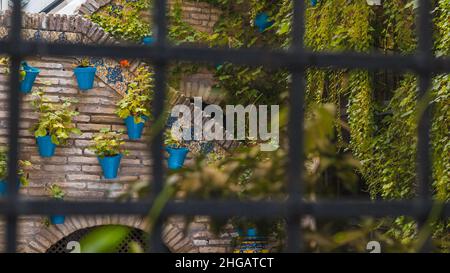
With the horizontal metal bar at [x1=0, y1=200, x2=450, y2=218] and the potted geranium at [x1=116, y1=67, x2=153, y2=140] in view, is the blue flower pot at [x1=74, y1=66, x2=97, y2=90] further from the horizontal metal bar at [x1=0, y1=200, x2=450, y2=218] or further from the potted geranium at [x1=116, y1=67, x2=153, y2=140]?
the horizontal metal bar at [x1=0, y1=200, x2=450, y2=218]

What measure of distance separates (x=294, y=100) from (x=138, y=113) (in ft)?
17.1

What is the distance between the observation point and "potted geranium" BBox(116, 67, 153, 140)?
6.01m

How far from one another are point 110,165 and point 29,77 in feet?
2.78

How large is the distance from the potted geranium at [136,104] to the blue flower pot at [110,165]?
9.5 inches

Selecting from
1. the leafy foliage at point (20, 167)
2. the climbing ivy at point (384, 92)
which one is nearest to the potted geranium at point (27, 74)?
the leafy foliage at point (20, 167)

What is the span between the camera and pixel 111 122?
20.2 feet

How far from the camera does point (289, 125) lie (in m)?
0.90

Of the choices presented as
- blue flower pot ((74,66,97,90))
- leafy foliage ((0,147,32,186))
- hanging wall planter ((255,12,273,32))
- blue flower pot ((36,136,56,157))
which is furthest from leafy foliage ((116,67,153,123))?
hanging wall planter ((255,12,273,32))

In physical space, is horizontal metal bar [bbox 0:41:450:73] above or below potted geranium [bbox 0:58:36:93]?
below

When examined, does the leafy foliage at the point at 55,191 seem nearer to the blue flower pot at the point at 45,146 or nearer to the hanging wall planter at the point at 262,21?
the blue flower pot at the point at 45,146

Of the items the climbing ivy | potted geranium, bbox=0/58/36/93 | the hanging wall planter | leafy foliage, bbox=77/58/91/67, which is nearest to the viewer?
the climbing ivy

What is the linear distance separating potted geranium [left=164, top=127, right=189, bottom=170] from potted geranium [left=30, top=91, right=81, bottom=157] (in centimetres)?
68

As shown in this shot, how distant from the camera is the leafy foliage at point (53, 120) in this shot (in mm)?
5836
